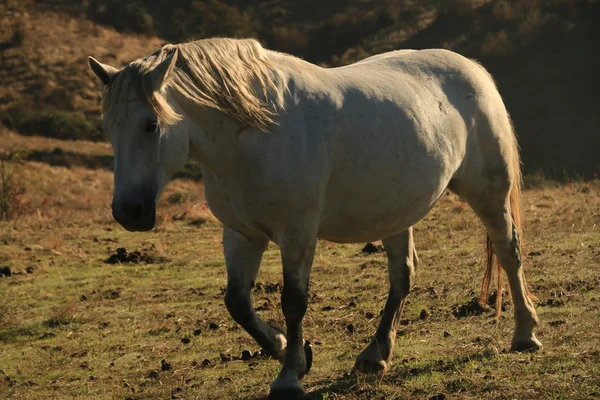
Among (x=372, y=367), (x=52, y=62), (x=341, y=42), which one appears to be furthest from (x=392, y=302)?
(x=341, y=42)

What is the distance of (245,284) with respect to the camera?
5.25 metres

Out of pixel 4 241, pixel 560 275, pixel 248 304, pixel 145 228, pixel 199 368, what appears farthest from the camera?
pixel 4 241

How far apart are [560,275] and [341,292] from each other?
76.9 inches

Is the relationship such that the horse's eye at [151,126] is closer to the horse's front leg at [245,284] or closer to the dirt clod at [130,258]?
the horse's front leg at [245,284]

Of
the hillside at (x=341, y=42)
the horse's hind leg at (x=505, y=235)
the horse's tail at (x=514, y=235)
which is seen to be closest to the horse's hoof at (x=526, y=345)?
the horse's hind leg at (x=505, y=235)

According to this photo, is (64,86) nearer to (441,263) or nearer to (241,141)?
(441,263)

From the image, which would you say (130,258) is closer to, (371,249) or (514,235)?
(371,249)

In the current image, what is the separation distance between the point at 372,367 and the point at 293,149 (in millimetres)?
1583

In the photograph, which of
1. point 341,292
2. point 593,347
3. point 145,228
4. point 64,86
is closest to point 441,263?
point 341,292

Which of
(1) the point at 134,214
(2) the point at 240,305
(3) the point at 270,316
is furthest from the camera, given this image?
(3) the point at 270,316

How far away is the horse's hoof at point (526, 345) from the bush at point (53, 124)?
26.2 m

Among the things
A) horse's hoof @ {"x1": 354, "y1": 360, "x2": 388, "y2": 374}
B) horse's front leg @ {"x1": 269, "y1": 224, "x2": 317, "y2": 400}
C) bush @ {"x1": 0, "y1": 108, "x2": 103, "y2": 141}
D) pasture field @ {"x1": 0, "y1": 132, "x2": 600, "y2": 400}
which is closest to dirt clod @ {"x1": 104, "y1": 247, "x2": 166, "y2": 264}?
pasture field @ {"x1": 0, "y1": 132, "x2": 600, "y2": 400}

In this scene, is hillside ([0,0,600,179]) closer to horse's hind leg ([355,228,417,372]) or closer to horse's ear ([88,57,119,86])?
horse's hind leg ([355,228,417,372])

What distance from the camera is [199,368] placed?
6273 millimetres
